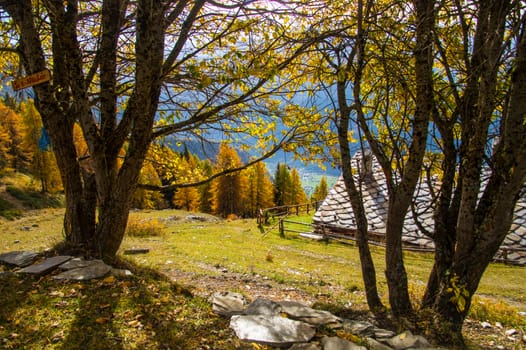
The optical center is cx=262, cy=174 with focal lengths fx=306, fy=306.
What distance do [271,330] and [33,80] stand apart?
4797 mm

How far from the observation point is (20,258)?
4797 mm

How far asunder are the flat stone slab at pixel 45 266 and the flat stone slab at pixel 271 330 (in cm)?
281

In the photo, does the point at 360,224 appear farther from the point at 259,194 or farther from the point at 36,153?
the point at 36,153

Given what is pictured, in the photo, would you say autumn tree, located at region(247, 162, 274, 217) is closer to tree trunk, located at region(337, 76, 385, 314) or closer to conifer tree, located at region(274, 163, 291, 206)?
conifer tree, located at region(274, 163, 291, 206)

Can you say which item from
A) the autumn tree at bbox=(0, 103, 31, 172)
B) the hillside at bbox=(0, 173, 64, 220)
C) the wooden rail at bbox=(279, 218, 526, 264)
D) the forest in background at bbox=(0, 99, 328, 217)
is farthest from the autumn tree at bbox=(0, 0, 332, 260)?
the autumn tree at bbox=(0, 103, 31, 172)

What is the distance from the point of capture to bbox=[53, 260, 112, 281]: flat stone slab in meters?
4.09

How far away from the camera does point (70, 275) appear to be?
4.16 metres

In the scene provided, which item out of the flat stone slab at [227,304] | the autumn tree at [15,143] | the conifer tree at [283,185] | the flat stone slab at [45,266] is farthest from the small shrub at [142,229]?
the autumn tree at [15,143]

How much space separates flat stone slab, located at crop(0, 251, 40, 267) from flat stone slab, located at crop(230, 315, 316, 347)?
3.52 m

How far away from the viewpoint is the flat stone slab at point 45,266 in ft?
13.8

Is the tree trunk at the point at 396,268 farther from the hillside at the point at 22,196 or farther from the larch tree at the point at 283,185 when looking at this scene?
the larch tree at the point at 283,185

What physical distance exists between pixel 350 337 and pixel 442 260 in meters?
2.05

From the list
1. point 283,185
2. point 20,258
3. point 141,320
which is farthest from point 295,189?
point 141,320

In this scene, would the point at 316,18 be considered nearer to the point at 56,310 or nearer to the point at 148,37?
the point at 148,37
